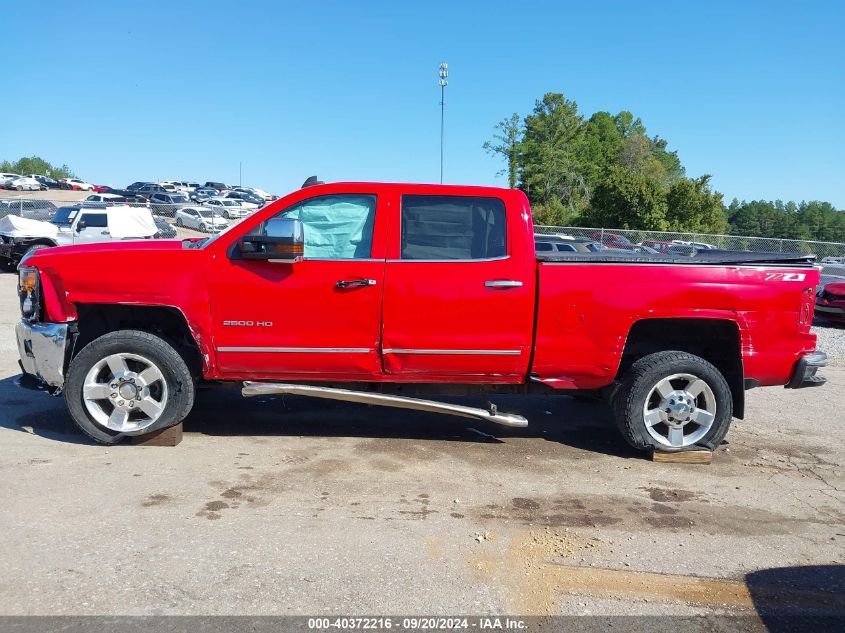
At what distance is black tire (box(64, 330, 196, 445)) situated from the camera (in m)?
5.08

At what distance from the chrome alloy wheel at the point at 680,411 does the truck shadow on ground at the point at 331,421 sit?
36 centimetres

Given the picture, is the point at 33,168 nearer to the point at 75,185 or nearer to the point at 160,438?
the point at 75,185

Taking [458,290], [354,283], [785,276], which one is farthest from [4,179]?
[785,276]

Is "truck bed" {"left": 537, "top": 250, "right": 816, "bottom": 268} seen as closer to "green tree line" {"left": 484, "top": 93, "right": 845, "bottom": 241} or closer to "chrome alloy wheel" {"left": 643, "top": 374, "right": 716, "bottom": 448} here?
"chrome alloy wheel" {"left": 643, "top": 374, "right": 716, "bottom": 448}

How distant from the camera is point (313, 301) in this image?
5.08m

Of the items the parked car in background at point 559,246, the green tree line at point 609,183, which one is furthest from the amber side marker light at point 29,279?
the green tree line at point 609,183

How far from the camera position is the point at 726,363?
18.5 feet

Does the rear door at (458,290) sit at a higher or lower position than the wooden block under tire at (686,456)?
higher

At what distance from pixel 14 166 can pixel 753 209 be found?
104 m

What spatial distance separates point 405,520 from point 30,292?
10.8 ft

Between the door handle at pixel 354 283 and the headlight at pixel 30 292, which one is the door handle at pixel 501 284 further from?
the headlight at pixel 30 292

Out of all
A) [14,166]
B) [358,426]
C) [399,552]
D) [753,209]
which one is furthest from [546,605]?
[753,209]

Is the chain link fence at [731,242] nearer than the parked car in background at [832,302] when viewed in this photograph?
No

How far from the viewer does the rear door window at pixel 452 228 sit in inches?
205
